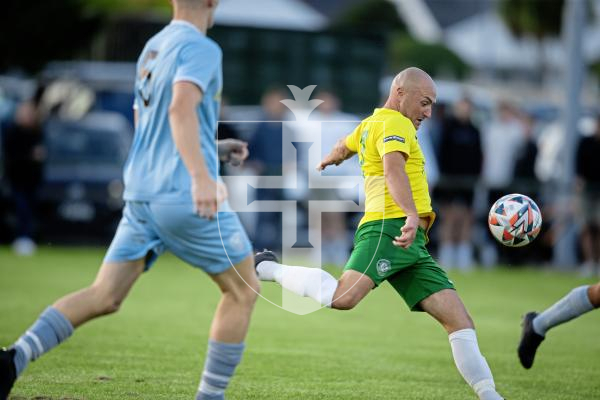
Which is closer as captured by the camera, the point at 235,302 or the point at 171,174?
the point at 171,174

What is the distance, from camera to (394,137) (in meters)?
6.86

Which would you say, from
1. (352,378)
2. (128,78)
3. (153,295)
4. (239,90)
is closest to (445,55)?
(128,78)

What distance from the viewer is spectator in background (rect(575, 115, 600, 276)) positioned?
1917cm

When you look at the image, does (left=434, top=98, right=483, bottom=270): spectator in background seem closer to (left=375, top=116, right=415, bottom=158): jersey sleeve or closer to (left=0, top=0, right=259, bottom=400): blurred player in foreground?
(left=375, top=116, right=415, bottom=158): jersey sleeve

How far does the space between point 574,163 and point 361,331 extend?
988 cm

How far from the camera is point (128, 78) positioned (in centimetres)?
2895

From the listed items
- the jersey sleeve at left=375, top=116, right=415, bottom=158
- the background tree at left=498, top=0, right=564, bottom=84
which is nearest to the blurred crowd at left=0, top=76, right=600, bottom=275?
the jersey sleeve at left=375, top=116, right=415, bottom=158

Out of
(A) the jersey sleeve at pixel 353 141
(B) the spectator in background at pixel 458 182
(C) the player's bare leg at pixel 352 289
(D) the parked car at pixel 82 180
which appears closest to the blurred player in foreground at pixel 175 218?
(C) the player's bare leg at pixel 352 289

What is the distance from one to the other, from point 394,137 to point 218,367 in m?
1.76

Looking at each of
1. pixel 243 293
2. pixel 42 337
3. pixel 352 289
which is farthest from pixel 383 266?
pixel 42 337

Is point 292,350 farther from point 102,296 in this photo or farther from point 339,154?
point 102,296

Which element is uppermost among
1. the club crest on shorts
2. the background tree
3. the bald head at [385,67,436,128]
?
the background tree

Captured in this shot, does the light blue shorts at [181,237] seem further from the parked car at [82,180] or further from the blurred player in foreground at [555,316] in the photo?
the parked car at [82,180]

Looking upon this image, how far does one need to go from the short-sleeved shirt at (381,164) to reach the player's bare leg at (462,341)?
0.56m
